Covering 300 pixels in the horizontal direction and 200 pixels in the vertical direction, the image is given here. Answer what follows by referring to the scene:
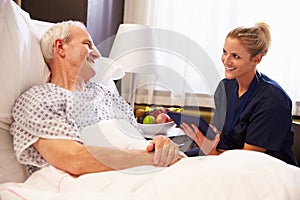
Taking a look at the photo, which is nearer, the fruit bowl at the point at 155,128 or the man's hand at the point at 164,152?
the man's hand at the point at 164,152

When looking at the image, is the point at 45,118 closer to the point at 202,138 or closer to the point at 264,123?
the point at 202,138

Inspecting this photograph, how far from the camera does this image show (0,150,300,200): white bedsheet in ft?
2.97

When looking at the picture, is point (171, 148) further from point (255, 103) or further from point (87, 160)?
point (255, 103)

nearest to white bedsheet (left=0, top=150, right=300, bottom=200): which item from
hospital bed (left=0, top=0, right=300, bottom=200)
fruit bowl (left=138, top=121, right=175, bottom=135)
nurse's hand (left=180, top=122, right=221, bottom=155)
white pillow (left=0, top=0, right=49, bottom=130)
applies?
hospital bed (left=0, top=0, right=300, bottom=200)

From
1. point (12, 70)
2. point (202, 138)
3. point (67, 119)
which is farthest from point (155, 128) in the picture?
point (12, 70)

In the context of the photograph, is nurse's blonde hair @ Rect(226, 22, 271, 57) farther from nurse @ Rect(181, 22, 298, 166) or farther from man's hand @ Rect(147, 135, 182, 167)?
man's hand @ Rect(147, 135, 182, 167)

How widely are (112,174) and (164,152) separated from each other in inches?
7.3

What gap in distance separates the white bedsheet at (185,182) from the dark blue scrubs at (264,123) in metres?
0.55

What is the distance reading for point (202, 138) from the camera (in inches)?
62.5

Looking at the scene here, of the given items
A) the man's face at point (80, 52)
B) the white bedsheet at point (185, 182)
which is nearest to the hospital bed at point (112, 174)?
the white bedsheet at point (185, 182)

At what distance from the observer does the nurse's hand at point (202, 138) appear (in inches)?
60.0

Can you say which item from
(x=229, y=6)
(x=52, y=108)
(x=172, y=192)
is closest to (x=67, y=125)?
(x=52, y=108)

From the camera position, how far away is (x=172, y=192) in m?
0.93

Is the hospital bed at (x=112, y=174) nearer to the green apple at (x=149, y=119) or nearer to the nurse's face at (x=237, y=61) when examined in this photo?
the green apple at (x=149, y=119)
